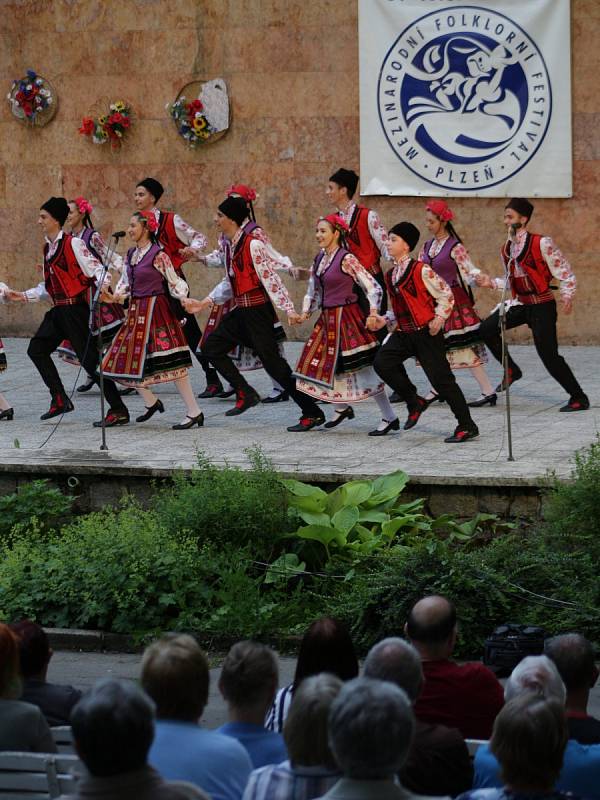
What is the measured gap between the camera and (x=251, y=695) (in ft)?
13.8

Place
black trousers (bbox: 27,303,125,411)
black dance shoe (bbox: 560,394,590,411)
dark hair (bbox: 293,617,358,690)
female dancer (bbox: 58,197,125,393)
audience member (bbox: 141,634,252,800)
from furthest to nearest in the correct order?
female dancer (bbox: 58,197,125,393) < black trousers (bbox: 27,303,125,411) < black dance shoe (bbox: 560,394,590,411) < dark hair (bbox: 293,617,358,690) < audience member (bbox: 141,634,252,800)

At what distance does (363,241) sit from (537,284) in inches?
71.0

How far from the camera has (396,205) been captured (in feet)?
48.8

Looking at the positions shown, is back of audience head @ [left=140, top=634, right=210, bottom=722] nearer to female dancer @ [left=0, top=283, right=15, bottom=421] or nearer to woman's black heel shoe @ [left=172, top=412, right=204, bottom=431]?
woman's black heel shoe @ [left=172, top=412, right=204, bottom=431]

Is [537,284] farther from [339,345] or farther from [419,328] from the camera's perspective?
[339,345]

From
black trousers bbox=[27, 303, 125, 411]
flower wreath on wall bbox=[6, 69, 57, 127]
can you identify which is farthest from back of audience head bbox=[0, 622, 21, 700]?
flower wreath on wall bbox=[6, 69, 57, 127]

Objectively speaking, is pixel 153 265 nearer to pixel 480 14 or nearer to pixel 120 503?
pixel 120 503

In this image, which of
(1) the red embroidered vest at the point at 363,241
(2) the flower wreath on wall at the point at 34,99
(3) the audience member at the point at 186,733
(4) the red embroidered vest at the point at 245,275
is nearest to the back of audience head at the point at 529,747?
(3) the audience member at the point at 186,733

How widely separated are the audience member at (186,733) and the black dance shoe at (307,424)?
6636mm

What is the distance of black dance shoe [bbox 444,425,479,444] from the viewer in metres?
9.94

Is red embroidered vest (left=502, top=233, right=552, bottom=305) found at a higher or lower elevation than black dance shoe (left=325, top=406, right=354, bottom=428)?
higher

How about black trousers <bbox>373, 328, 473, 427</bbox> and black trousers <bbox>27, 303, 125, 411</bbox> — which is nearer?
black trousers <bbox>373, 328, 473, 427</bbox>

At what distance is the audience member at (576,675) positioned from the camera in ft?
14.4

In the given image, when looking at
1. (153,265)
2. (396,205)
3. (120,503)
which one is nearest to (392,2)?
(396,205)
